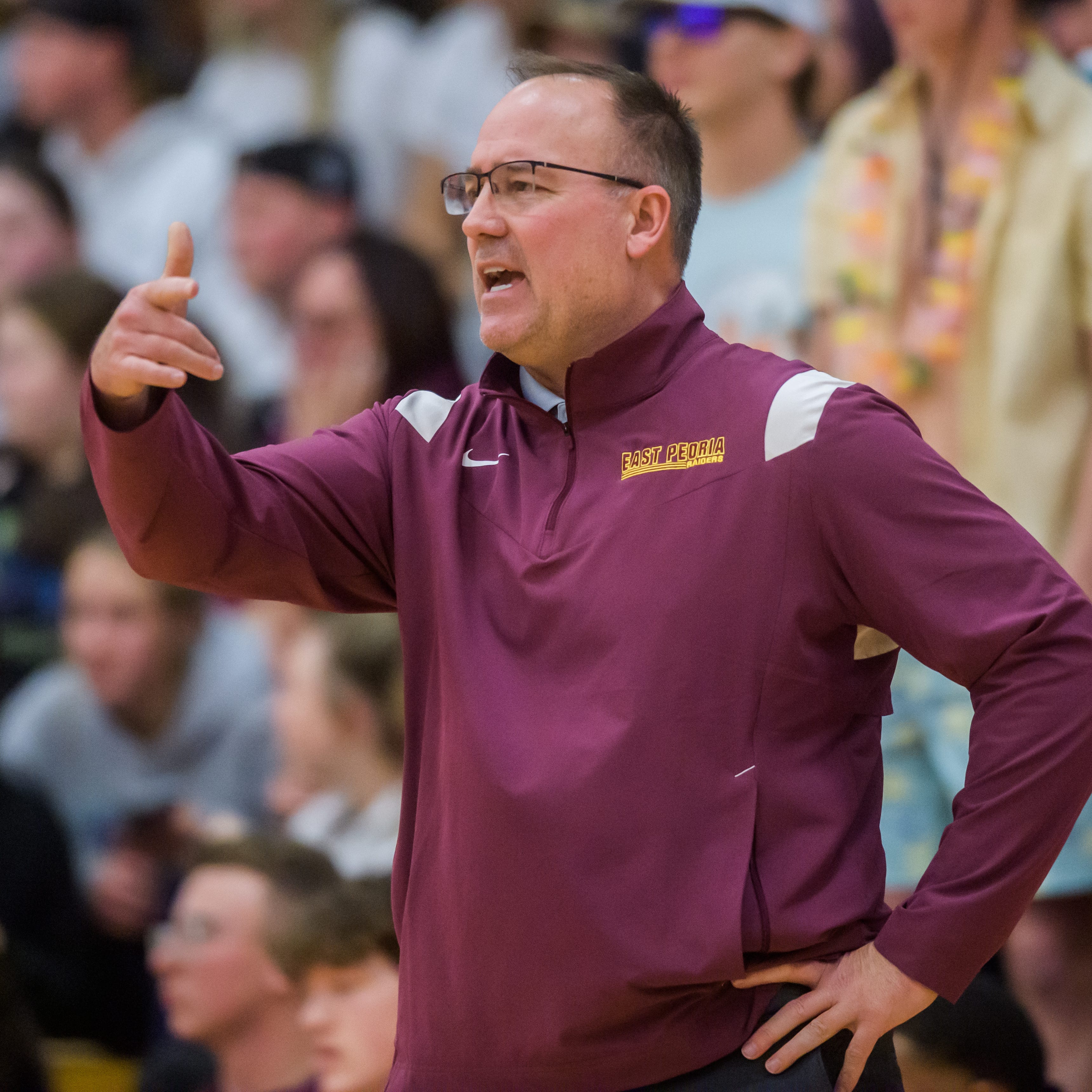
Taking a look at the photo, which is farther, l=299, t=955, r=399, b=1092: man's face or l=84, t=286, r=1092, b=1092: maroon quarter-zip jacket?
l=299, t=955, r=399, b=1092: man's face

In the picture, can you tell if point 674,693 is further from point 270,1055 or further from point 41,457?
point 41,457

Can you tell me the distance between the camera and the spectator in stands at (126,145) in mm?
5980

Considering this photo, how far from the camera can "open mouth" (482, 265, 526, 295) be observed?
2.33m

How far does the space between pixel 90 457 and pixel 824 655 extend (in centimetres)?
92

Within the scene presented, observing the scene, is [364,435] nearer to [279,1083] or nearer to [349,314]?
[279,1083]

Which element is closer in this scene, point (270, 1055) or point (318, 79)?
point (270, 1055)

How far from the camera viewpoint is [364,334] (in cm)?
483

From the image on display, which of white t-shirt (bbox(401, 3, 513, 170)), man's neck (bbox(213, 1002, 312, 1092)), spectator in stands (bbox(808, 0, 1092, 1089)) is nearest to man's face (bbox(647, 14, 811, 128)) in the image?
spectator in stands (bbox(808, 0, 1092, 1089))

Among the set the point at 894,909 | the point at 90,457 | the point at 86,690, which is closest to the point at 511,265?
the point at 90,457

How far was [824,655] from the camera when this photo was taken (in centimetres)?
214

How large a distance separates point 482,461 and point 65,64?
4810mm

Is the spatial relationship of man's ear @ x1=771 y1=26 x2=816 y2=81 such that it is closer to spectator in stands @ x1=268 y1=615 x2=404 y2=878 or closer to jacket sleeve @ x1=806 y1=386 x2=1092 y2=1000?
spectator in stands @ x1=268 y1=615 x2=404 y2=878

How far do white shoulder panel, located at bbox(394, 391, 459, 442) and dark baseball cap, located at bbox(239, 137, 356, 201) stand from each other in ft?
10.5

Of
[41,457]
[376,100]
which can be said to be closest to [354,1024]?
[41,457]
